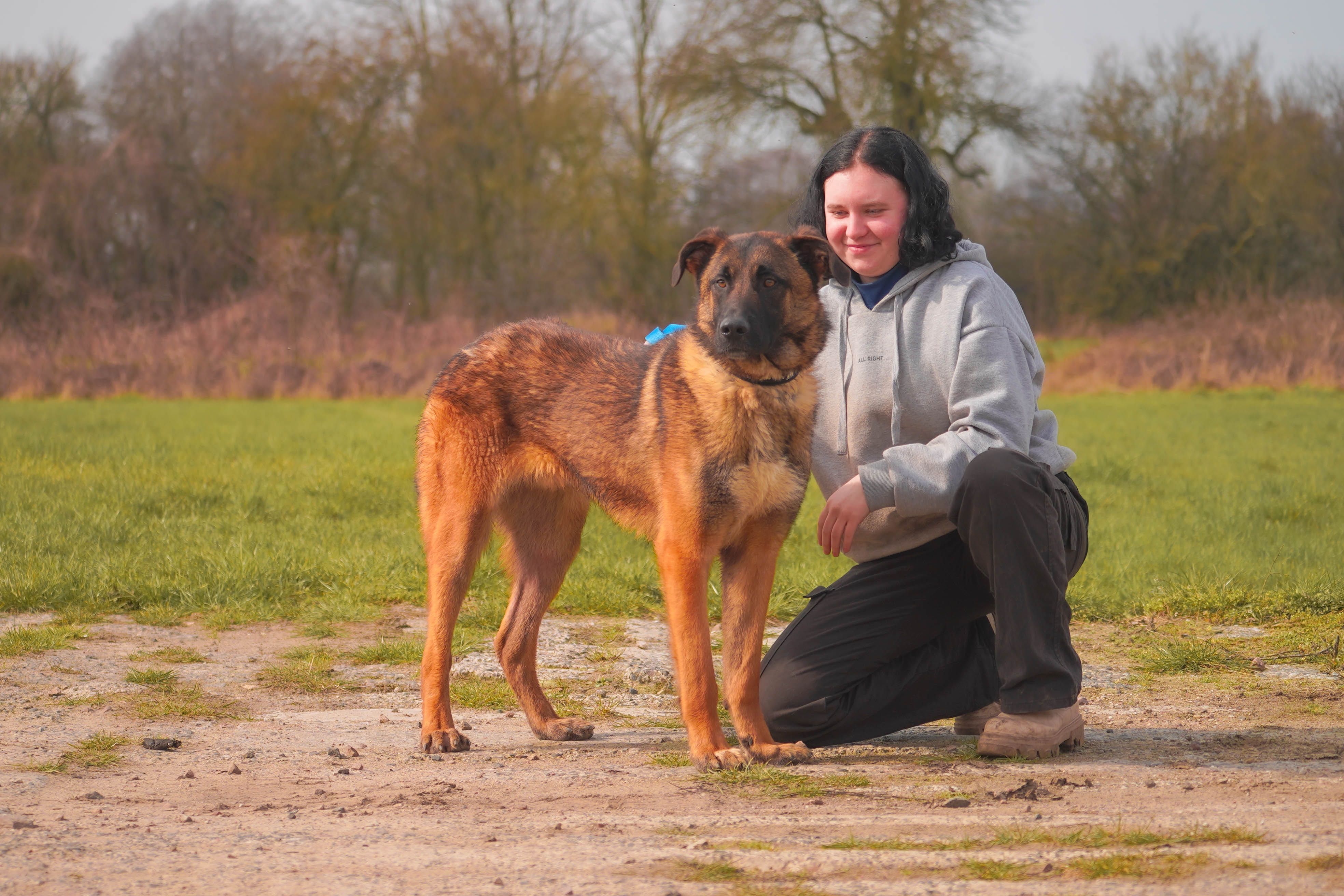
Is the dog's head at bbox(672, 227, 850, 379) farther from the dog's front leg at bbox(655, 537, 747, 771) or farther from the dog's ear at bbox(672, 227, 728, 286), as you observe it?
the dog's front leg at bbox(655, 537, 747, 771)

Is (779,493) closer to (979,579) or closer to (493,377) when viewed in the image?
(979,579)

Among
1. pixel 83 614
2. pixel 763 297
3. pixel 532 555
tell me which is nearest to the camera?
pixel 763 297

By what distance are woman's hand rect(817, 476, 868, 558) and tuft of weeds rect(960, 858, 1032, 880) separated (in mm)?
1409

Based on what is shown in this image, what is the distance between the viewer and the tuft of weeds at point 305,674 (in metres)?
5.06

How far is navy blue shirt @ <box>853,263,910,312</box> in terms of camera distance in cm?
454

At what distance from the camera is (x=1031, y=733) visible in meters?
3.92

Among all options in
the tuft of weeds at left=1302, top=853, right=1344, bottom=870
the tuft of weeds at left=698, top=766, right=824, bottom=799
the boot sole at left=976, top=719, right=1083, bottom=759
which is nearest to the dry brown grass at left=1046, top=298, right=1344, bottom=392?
the boot sole at left=976, top=719, right=1083, bottom=759

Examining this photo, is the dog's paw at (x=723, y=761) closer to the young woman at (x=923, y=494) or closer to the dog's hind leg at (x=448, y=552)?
the young woman at (x=923, y=494)

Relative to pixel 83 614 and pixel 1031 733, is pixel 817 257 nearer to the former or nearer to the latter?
pixel 1031 733

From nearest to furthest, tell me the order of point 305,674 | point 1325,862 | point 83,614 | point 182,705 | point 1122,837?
point 1325,862 → point 1122,837 → point 182,705 → point 305,674 → point 83,614

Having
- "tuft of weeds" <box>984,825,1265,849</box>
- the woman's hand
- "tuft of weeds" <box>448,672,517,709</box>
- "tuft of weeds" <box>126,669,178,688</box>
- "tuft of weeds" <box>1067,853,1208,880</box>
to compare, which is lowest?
"tuft of weeds" <box>448,672,517,709</box>

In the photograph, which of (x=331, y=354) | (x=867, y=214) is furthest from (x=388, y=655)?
(x=331, y=354)

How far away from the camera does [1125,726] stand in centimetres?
440

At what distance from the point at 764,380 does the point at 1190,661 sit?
261 centimetres
